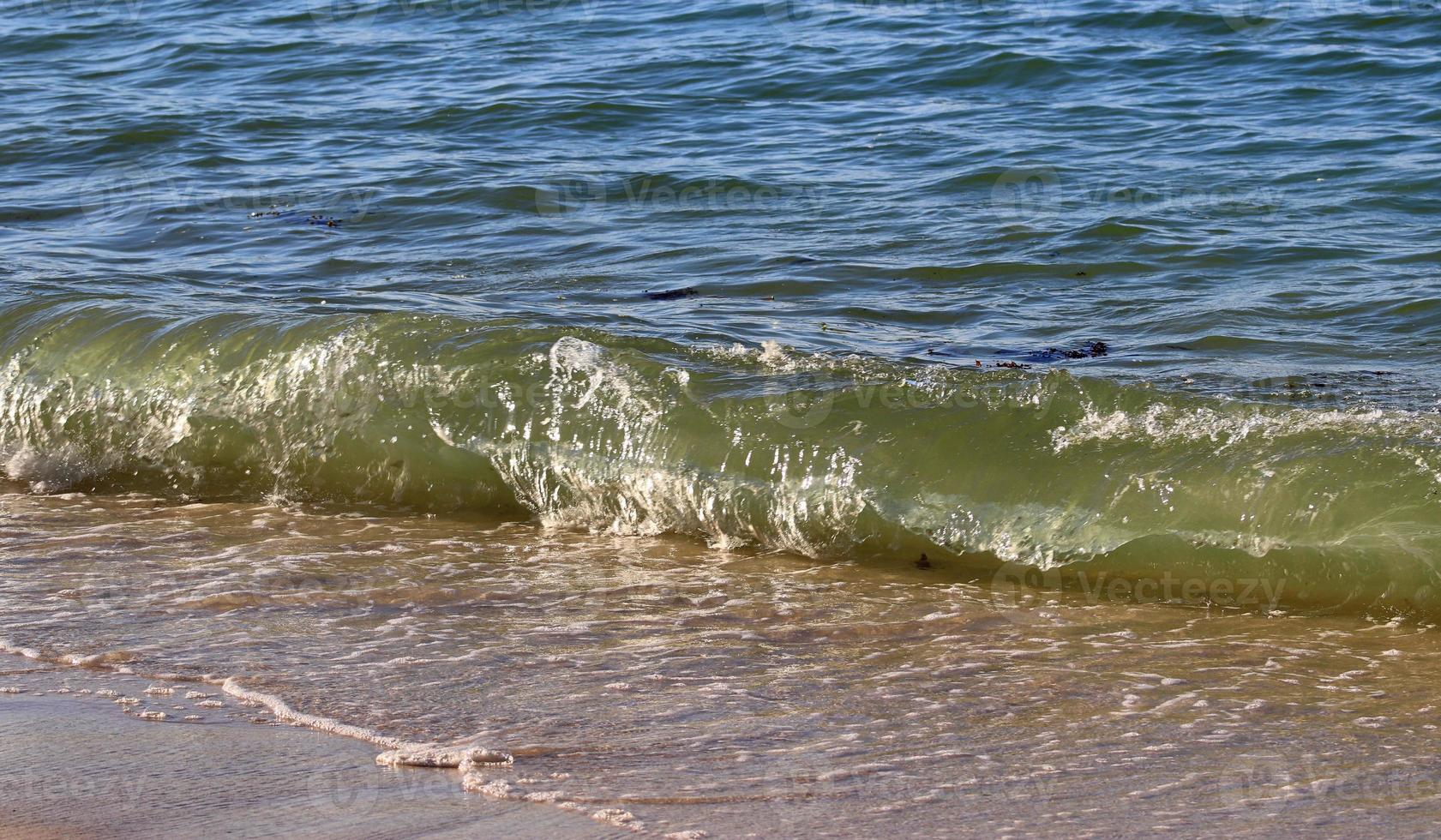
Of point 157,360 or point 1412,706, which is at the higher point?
point 157,360

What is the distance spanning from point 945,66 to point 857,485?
774 cm

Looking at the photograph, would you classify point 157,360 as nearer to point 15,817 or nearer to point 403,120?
point 15,817

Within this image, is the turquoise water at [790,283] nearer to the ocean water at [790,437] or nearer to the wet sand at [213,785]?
the ocean water at [790,437]

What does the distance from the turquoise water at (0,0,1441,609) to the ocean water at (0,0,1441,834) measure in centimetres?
3

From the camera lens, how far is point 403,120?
11266 millimetres

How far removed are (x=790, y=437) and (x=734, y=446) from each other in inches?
7.3

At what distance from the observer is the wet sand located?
269 centimetres

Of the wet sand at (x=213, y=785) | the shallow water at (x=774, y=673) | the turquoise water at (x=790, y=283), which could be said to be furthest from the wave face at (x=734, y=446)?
the wet sand at (x=213, y=785)

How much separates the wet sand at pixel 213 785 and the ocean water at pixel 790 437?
13 centimetres

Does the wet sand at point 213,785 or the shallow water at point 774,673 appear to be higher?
the wet sand at point 213,785

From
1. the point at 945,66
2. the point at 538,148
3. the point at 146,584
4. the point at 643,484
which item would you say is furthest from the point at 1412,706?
the point at 945,66

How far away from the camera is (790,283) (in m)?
7.23

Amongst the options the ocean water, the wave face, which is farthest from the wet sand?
the wave face

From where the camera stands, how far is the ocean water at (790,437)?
3225mm
